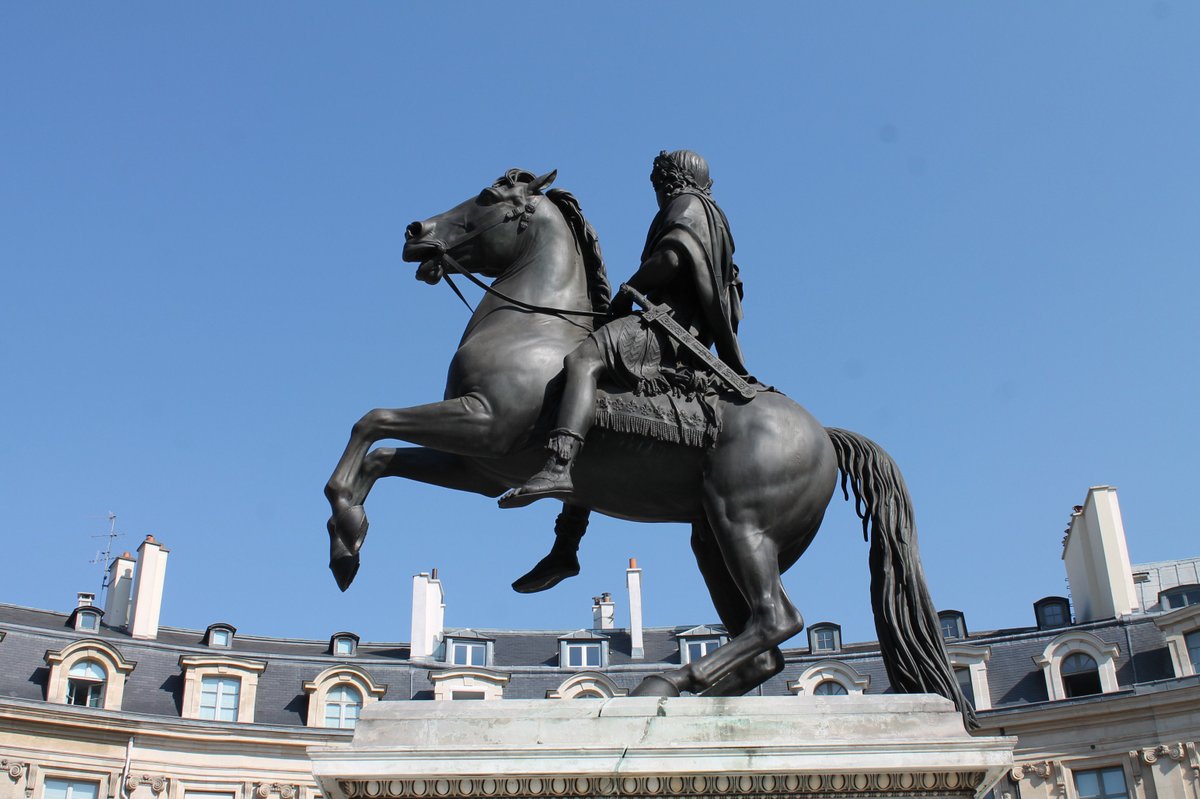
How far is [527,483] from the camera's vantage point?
7.52m

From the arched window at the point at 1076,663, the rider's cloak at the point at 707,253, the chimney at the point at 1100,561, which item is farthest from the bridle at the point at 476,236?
the chimney at the point at 1100,561

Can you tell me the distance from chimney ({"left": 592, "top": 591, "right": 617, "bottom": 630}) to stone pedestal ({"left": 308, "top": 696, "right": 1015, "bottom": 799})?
46715 millimetres

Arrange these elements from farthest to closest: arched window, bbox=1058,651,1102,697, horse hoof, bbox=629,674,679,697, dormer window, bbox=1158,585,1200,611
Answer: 1. dormer window, bbox=1158,585,1200,611
2. arched window, bbox=1058,651,1102,697
3. horse hoof, bbox=629,674,679,697

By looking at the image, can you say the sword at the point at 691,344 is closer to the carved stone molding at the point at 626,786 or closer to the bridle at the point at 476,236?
the bridle at the point at 476,236

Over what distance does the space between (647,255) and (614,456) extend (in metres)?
1.53

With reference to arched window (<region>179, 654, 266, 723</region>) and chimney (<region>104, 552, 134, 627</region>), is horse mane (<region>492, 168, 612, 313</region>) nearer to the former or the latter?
arched window (<region>179, 654, 266, 723</region>)

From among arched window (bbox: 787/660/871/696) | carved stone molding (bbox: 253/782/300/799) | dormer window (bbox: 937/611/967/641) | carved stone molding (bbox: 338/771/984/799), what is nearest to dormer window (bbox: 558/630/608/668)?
arched window (bbox: 787/660/871/696)

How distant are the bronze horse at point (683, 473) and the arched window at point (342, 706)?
34678 millimetres

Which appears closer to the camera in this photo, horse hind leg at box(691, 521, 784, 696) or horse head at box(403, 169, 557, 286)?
horse hind leg at box(691, 521, 784, 696)

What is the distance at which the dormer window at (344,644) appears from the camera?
4583 centimetres

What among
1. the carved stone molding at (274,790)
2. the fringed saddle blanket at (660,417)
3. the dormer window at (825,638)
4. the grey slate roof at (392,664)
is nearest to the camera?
the fringed saddle blanket at (660,417)

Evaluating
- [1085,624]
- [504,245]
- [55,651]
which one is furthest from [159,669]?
[504,245]

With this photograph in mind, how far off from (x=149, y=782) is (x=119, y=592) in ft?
40.9

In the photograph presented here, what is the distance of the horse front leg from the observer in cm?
757
